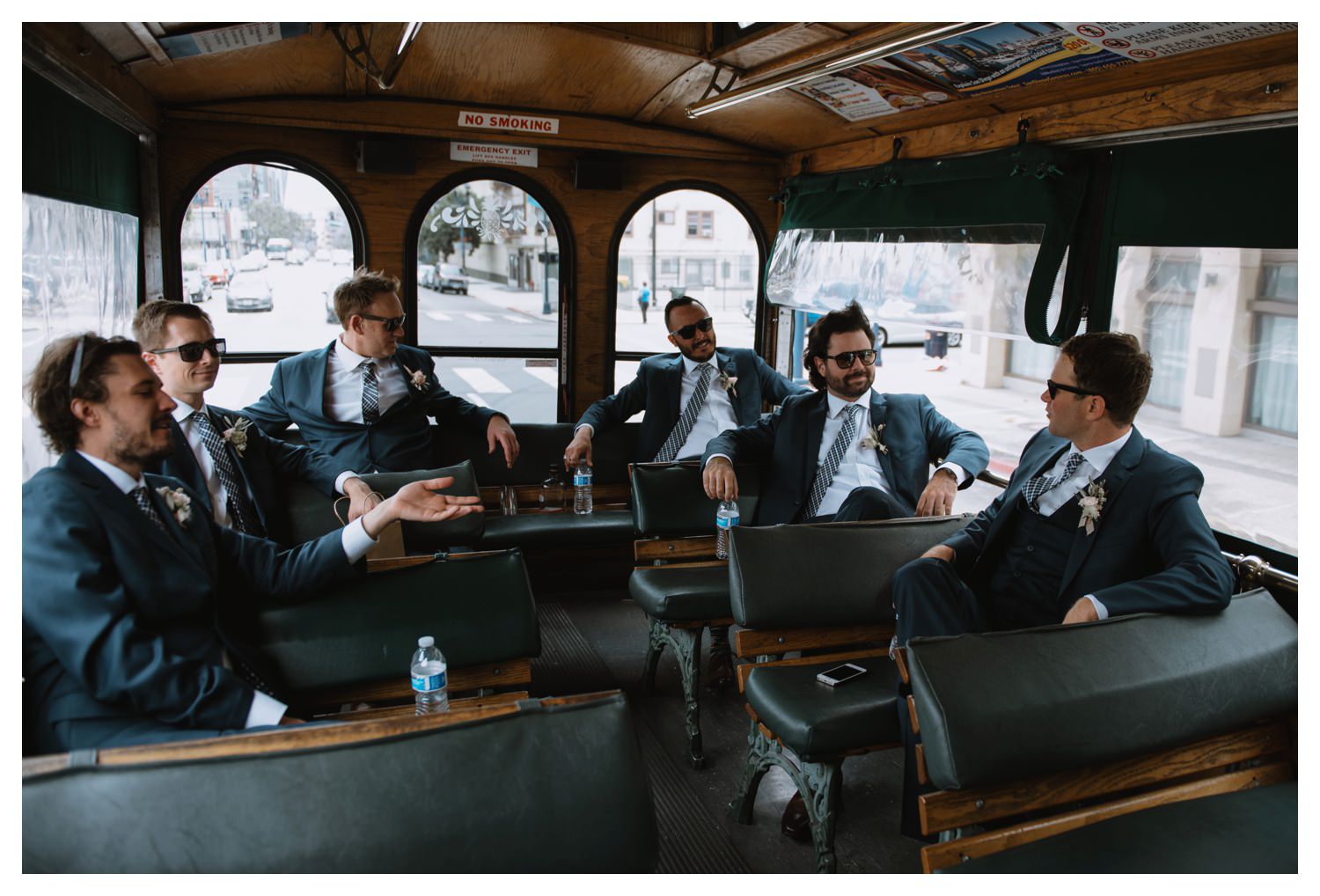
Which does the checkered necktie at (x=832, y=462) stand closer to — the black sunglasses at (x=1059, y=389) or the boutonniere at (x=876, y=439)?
the boutonniere at (x=876, y=439)

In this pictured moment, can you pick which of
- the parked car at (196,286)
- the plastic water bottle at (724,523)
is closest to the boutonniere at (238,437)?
the plastic water bottle at (724,523)

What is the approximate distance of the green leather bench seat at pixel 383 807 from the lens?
165cm

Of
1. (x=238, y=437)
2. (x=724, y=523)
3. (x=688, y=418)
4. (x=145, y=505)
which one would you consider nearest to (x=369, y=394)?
(x=238, y=437)

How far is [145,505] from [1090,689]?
2.45m

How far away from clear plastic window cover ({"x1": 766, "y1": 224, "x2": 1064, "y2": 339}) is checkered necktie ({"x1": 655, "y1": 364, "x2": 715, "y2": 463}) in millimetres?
1082

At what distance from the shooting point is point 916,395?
457 cm

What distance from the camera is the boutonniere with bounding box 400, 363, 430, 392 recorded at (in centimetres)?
491

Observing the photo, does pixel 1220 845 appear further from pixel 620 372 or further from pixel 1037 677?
pixel 620 372

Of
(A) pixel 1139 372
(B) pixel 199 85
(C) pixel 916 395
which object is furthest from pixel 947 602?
(B) pixel 199 85

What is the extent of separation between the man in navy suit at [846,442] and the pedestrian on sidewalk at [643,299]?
2586 millimetres

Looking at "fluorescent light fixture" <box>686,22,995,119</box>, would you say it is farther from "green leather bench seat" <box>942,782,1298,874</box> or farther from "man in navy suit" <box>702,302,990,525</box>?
"green leather bench seat" <box>942,782,1298,874</box>

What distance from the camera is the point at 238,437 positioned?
362cm

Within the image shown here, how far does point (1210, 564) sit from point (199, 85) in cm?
521

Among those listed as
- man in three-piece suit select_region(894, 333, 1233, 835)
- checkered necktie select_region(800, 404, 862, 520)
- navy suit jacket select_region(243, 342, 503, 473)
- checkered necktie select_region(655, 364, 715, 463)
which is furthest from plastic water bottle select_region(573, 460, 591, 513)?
man in three-piece suit select_region(894, 333, 1233, 835)
